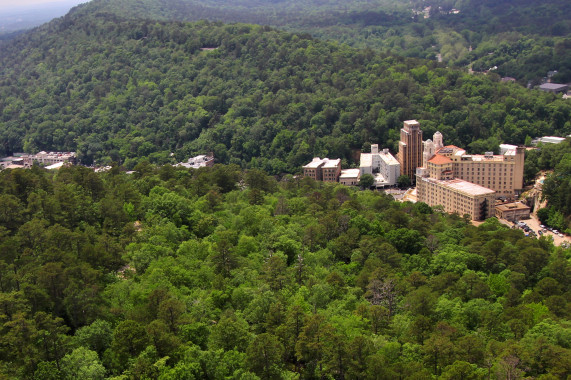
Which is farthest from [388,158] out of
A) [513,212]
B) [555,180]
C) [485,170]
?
[555,180]

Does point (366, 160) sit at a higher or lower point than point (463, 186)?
lower

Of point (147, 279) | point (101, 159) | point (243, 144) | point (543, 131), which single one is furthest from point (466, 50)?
point (147, 279)

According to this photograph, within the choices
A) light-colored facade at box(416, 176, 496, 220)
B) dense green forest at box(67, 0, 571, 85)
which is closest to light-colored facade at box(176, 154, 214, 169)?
light-colored facade at box(416, 176, 496, 220)

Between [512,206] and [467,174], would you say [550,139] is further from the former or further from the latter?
[512,206]

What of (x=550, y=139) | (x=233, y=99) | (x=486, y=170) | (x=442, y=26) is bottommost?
(x=550, y=139)

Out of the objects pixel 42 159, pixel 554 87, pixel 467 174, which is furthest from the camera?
pixel 554 87

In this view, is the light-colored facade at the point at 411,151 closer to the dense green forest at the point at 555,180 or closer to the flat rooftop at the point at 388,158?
the flat rooftop at the point at 388,158

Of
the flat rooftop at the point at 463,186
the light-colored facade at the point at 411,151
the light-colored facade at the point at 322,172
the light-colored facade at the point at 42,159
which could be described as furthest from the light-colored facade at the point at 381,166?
the light-colored facade at the point at 42,159

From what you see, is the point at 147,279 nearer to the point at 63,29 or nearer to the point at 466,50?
the point at 63,29
